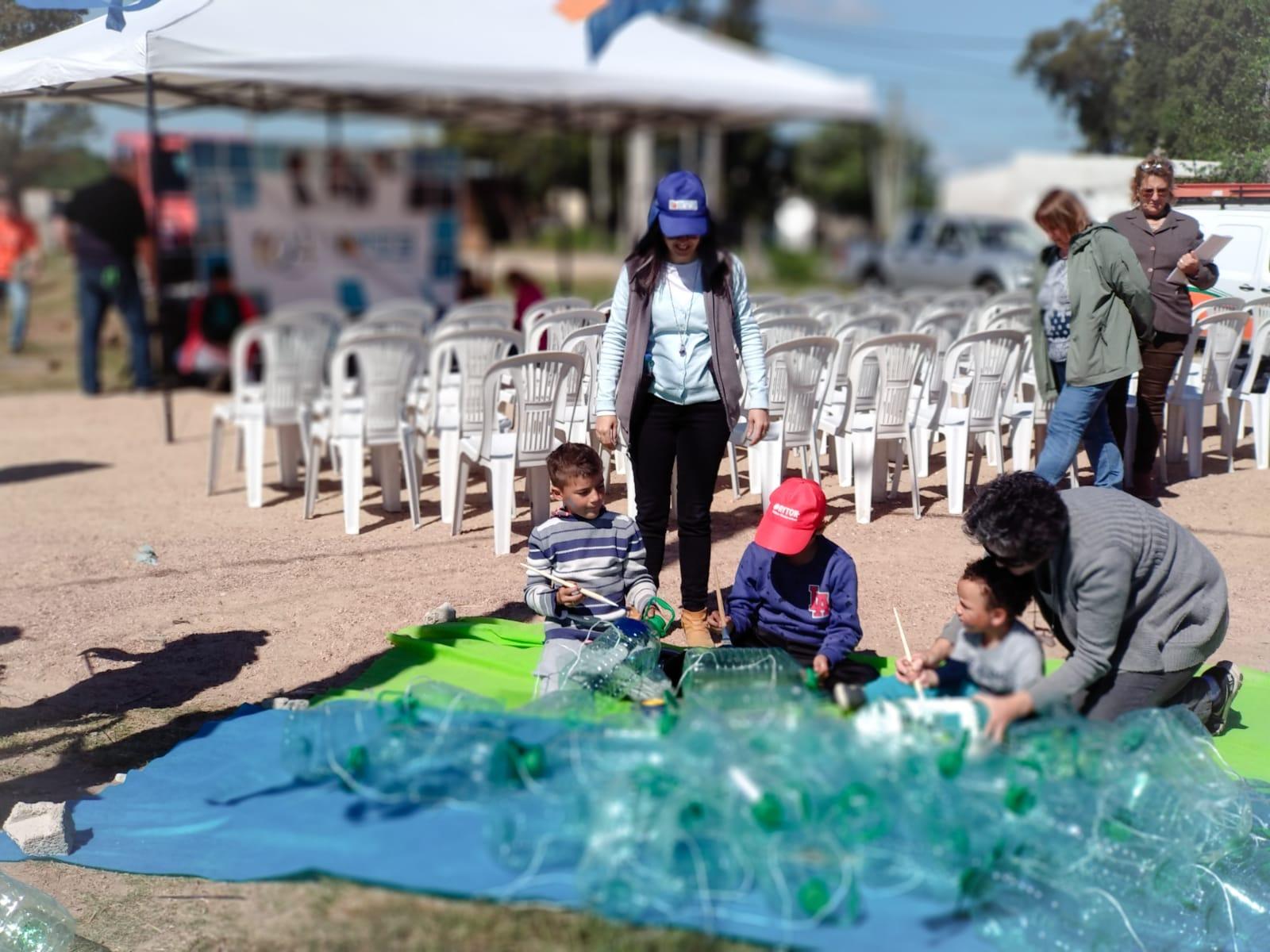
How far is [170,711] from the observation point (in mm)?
4637

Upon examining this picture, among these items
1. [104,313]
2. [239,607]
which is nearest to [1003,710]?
[239,607]

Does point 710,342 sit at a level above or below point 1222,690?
above

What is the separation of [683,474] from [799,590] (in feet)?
2.31

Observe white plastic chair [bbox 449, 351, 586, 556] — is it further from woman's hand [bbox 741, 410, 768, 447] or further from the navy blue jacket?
the navy blue jacket

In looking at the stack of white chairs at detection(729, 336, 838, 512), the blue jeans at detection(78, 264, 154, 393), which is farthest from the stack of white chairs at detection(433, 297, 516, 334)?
the blue jeans at detection(78, 264, 154, 393)

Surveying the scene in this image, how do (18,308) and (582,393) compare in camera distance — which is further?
(18,308)

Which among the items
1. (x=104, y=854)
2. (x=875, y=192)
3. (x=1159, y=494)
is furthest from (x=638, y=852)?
(x=875, y=192)

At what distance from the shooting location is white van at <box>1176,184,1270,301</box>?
529cm

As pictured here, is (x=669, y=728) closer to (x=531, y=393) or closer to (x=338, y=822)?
(x=338, y=822)

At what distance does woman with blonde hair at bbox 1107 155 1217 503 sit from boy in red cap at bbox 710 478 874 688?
1.88m

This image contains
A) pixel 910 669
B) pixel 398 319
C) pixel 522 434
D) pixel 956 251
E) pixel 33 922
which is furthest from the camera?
pixel 956 251

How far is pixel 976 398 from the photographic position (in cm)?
585

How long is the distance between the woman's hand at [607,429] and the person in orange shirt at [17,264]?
1192 cm

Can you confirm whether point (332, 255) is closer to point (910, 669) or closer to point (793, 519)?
point (793, 519)
